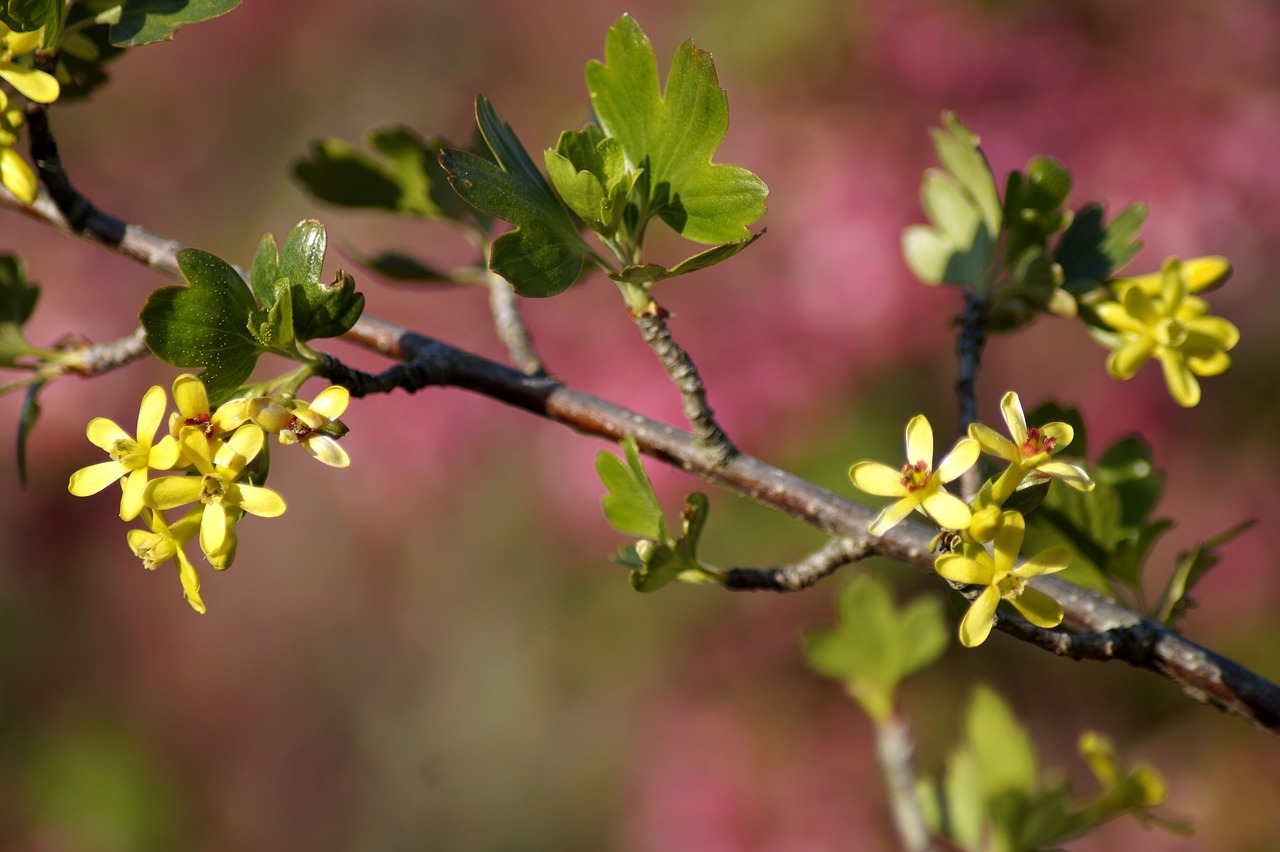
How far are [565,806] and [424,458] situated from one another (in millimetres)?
1162

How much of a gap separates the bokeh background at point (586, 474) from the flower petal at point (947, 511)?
5.99 feet

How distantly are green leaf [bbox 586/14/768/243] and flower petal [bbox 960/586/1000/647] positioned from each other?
0.22 metres

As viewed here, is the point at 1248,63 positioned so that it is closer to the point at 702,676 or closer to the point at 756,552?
the point at 756,552

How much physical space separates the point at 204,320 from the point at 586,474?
7.07ft

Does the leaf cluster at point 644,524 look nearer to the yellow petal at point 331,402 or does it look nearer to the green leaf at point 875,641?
the yellow petal at point 331,402

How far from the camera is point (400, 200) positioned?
2.74 feet

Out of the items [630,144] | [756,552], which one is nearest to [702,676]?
[756,552]

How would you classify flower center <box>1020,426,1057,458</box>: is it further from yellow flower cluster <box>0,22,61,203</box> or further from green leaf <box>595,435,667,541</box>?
yellow flower cluster <box>0,22,61,203</box>

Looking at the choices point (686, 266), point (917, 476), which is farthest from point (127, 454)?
point (917, 476)

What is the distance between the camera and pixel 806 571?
0.60 meters

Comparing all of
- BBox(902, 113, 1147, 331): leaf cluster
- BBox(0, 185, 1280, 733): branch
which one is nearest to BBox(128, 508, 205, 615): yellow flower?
BBox(0, 185, 1280, 733): branch

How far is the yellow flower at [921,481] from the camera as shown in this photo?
1.60 feet

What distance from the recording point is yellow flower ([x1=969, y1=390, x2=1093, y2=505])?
1.60ft

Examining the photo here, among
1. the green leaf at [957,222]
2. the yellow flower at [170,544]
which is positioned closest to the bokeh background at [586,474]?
the green leaf at [957,222]
